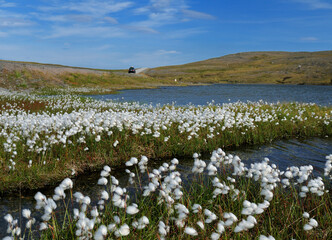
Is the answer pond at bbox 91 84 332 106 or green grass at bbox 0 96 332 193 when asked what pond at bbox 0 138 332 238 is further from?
pond at bbox 91 84 332 106

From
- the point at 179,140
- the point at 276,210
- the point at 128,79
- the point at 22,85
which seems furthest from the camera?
the point at 128,79

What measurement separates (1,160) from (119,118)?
169 inches

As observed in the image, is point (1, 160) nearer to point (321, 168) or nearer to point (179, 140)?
point (179, 140)

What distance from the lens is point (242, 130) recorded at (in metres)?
12.3

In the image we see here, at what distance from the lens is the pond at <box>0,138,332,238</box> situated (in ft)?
20.9

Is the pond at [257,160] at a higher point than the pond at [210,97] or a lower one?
lower

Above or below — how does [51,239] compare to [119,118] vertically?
below

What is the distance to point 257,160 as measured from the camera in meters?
9.68

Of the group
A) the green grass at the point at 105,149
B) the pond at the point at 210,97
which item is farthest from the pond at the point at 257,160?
the pond at the point at 210,97

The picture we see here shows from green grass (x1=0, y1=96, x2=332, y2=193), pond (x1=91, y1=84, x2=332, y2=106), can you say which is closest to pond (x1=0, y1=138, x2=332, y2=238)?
green grass (x1=0, y1=96, x2=332, y2=193)

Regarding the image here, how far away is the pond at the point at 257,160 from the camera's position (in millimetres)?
6379

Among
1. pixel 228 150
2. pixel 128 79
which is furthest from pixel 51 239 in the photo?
pixel 128 79

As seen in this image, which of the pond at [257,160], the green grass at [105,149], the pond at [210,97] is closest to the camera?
the pond at [257,160]

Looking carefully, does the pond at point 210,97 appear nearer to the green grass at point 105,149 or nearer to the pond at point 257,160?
the green grass at point 105,149
